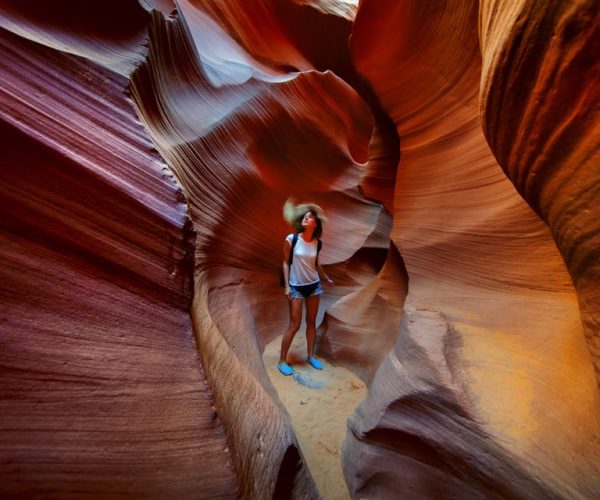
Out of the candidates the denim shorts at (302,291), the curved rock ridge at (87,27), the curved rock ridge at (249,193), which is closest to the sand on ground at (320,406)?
the curved rock ridge at (249,193)

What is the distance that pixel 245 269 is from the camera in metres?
3.55

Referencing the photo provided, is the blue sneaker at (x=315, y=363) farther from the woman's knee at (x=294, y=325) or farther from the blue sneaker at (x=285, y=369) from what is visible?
the woman's knee at (x=294, y=325)

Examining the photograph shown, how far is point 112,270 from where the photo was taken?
1.28 meters

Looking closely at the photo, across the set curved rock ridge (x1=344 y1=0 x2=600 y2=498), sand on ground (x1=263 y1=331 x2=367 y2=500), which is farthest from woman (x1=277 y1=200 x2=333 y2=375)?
curved rock ridge (x1=344 y1=0 x2=600 y2=498)

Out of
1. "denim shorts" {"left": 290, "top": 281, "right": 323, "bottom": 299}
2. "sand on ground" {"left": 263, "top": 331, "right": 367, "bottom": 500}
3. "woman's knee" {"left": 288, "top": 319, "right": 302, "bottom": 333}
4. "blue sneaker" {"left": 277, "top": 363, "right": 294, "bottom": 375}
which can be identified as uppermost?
"denim shorts" {"left": 290, "top": 281, "right": 323, "bottom": 299}

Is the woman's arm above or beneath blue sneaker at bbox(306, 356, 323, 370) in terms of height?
above

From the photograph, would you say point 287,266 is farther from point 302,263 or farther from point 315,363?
point 315,363

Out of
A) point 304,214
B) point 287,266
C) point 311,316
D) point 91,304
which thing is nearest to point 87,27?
point 91,304

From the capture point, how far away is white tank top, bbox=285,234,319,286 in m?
3.25

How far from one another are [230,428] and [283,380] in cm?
186

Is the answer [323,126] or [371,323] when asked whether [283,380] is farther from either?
[323,126]

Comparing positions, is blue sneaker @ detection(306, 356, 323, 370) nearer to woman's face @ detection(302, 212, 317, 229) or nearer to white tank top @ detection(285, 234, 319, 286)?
white tank top @ detection(285, 234, 319, 286)

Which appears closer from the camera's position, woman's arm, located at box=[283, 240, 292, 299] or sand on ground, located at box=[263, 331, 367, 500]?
sand on ground, located at box=[263, 331, 367, 500]

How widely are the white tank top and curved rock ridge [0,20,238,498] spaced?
186cm
